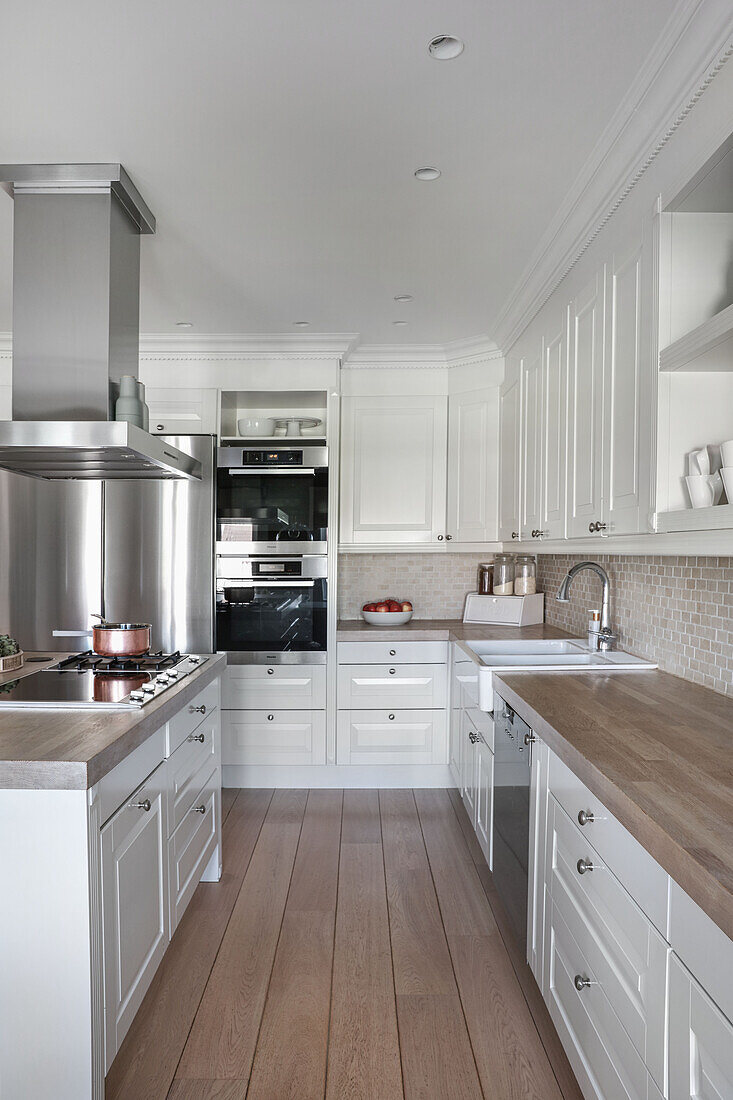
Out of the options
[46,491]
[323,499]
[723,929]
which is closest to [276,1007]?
[723,929]

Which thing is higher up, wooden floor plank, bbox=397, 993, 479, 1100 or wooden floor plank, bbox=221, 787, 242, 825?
wooden floor plank, bbox=221, 787, 242, 825

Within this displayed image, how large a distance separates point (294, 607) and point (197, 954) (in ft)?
6.11

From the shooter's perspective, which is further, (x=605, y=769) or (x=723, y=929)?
(x=605, y=769)

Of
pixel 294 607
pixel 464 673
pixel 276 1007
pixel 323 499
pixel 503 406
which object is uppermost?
pixel 503 406

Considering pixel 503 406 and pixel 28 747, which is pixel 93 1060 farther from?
pixel 503 406

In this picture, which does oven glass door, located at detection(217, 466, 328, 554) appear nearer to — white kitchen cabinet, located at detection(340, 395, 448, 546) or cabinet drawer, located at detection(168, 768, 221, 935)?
white kitchen cabinet, located at detection(340, 395, 448, 546)

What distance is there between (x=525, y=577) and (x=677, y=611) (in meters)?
1.74

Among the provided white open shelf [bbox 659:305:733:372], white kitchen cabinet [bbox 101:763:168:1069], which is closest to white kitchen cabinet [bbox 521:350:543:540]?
white open shelf [bbox 659:305:733:372]

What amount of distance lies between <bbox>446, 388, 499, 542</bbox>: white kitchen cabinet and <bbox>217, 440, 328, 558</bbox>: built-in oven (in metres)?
0.81

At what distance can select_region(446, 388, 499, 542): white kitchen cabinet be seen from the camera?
13.4 ft

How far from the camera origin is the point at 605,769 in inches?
56.7

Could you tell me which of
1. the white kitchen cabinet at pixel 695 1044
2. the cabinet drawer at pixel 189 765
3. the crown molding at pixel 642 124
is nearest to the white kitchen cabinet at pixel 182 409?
the cabinet drawer at pixel 189 765

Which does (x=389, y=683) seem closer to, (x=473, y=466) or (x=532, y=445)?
(x=473, y=466)

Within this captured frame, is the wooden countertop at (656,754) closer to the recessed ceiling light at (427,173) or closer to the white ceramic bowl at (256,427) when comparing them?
the recessed ceiling light at (427,173)
